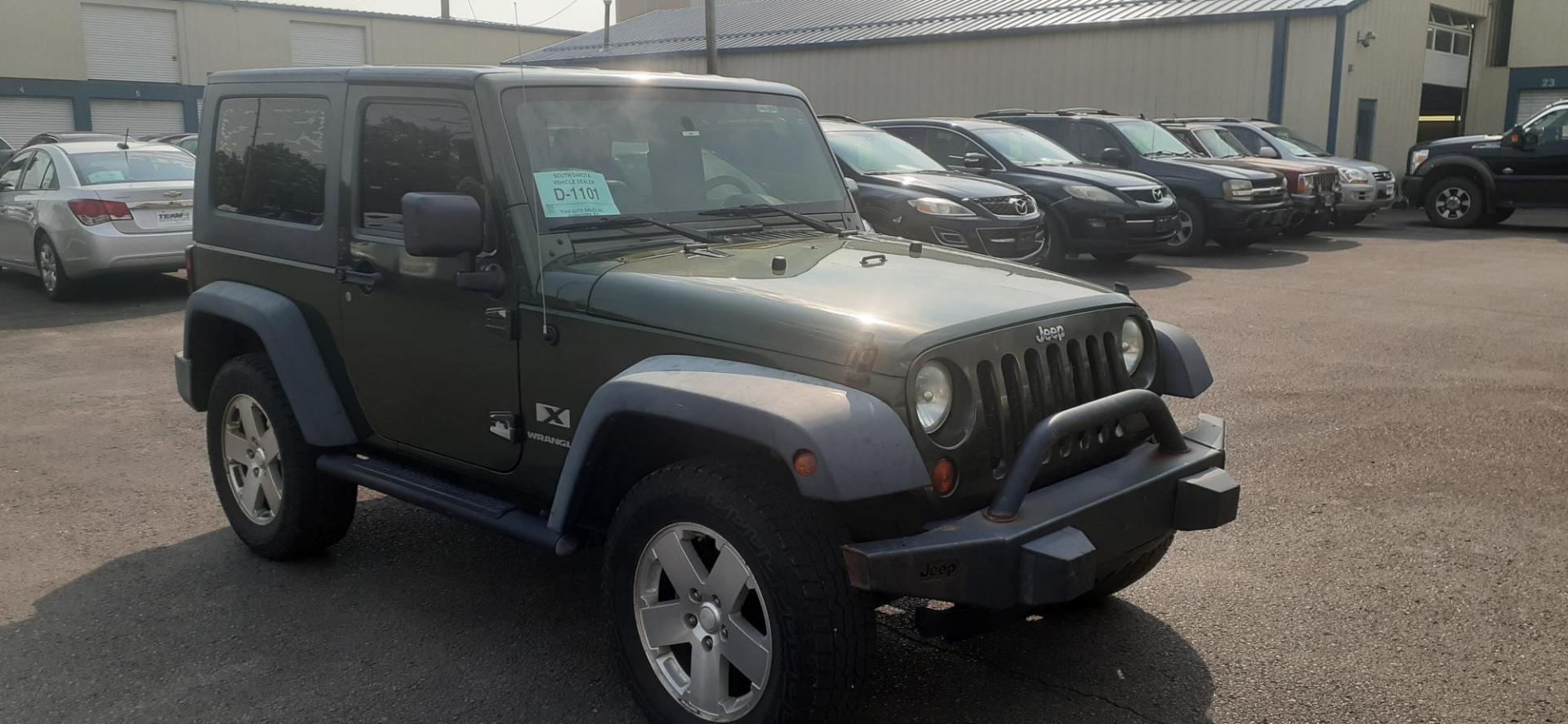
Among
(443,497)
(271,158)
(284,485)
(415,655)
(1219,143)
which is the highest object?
(1219,143)

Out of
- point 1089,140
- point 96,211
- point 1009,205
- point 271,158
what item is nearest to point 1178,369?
point 271,158

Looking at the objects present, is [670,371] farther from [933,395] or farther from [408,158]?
[408,158]

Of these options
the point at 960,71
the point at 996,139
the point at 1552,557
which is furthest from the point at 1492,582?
the point at 960,71

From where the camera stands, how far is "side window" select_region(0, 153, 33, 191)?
12.8m

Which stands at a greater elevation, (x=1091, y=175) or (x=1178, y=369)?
(x=1091, y=175)

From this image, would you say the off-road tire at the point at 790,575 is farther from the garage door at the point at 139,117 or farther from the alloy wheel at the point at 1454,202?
the garage door at the point at 139,117

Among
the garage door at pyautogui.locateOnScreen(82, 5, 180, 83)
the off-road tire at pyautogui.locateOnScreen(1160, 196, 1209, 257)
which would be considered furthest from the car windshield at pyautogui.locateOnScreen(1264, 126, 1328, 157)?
the garage door at pyautogui.locateOnScreen(82, 5, 180, 83)

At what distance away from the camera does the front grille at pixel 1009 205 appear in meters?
12.1

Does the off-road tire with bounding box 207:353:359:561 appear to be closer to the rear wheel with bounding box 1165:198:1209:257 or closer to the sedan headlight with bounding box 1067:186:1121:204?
the sedan headlight with bounding box 1067:186:1121:204

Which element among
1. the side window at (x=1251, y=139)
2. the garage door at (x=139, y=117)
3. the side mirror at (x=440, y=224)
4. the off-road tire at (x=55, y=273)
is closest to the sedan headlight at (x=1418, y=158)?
the side window at (x=1251, y=139)

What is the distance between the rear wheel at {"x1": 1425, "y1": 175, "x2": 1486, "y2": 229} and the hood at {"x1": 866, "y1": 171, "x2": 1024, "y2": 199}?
10030 millimetres

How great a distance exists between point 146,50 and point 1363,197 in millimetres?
33201

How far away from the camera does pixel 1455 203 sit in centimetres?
1933

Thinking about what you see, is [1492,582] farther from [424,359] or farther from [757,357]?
[424,359]
